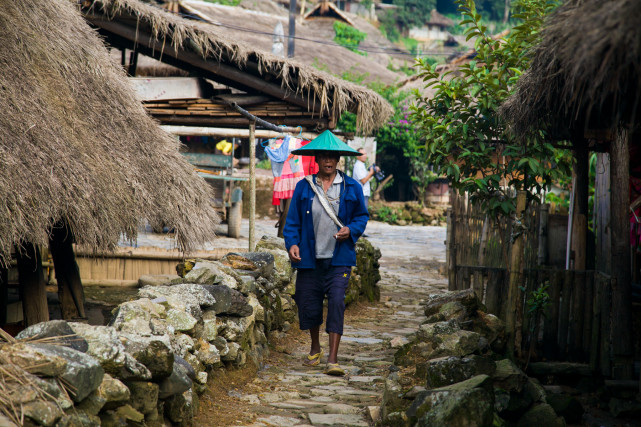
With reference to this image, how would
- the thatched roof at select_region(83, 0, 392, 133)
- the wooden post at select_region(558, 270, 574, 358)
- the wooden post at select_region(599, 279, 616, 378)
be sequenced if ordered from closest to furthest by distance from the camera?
the wooden post at select_region(599, 279, 616, 378)
the wooden post at select_region(558, 270, 574, 358)
the thatched roof at select_region(83, 0, 392, 133)

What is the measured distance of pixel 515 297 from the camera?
5852mm

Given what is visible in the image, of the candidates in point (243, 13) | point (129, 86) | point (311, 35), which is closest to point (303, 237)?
point (129, 86)

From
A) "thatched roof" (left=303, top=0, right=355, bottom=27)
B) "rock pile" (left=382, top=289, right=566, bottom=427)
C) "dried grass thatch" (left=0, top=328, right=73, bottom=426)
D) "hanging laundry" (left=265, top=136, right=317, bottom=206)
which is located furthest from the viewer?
"thatched roof" (left=303, top=0, right=355, bottom=27)

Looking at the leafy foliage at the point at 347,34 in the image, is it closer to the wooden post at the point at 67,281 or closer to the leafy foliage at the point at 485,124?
the leafy foliage at the point at 485,124

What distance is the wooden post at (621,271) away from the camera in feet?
17.7

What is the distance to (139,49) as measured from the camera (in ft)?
31.5

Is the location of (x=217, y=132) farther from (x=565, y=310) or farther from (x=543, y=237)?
(x=565, y=310)

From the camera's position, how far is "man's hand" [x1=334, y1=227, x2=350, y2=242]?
223 inches

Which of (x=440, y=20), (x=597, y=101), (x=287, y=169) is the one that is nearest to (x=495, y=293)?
(x=597, y=101)

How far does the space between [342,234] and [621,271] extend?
7.39ft

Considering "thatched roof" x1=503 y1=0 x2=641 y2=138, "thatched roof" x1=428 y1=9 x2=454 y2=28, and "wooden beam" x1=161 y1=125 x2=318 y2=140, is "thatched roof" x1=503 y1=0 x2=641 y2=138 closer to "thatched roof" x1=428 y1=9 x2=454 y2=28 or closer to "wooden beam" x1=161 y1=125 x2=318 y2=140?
"wooden beam" x1=161 y1=125 x2=318 y2=140

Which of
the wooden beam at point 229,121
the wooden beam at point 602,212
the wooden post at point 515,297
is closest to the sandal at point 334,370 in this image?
the wooden post at point 515,297

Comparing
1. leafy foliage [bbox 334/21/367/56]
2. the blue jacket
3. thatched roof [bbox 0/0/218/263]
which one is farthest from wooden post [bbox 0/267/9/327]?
leafy foliage [bbox 334/21/367/56]

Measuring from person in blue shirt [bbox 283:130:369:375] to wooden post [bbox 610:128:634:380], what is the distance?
81.1 inches
